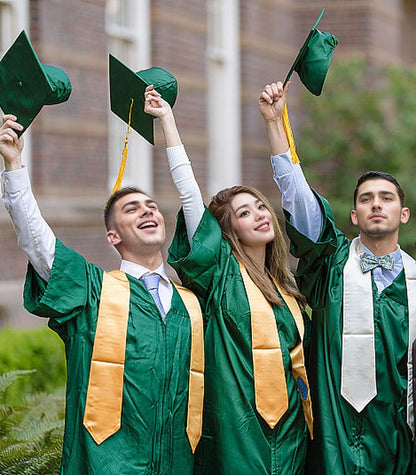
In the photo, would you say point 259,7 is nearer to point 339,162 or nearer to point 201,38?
point 201,38

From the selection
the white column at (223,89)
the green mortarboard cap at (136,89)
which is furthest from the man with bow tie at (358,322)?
the white column at (223,89)

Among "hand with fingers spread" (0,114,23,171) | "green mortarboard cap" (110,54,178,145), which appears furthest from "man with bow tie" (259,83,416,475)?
"hand with fingers spread" (0,114,23,171)

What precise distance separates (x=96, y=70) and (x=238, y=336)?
16.8 feet

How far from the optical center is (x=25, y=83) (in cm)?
377

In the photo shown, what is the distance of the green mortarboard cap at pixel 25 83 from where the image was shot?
372 centimetres

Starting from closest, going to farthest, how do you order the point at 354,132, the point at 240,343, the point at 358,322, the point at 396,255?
1. the point at 240,343
2. the point at 358,322
3. the point at 396,255
4. the point at 354,132

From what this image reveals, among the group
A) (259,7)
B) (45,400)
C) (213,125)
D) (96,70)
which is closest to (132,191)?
(45,400)

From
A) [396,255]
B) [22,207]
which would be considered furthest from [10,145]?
[396,255]

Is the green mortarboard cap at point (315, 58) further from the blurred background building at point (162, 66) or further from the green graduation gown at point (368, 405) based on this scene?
the blurred background building at point (162, 66)

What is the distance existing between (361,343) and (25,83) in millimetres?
1755

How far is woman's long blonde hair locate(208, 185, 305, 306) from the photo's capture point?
4098 millimetres

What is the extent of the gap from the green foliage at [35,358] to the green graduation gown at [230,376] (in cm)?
238

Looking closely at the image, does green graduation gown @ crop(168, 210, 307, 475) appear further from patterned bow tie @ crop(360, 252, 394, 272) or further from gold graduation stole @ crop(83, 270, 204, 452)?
patterned bow tie @ crop(360, 252, 394, 272)

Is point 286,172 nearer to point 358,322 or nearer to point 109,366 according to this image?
point 358,322
